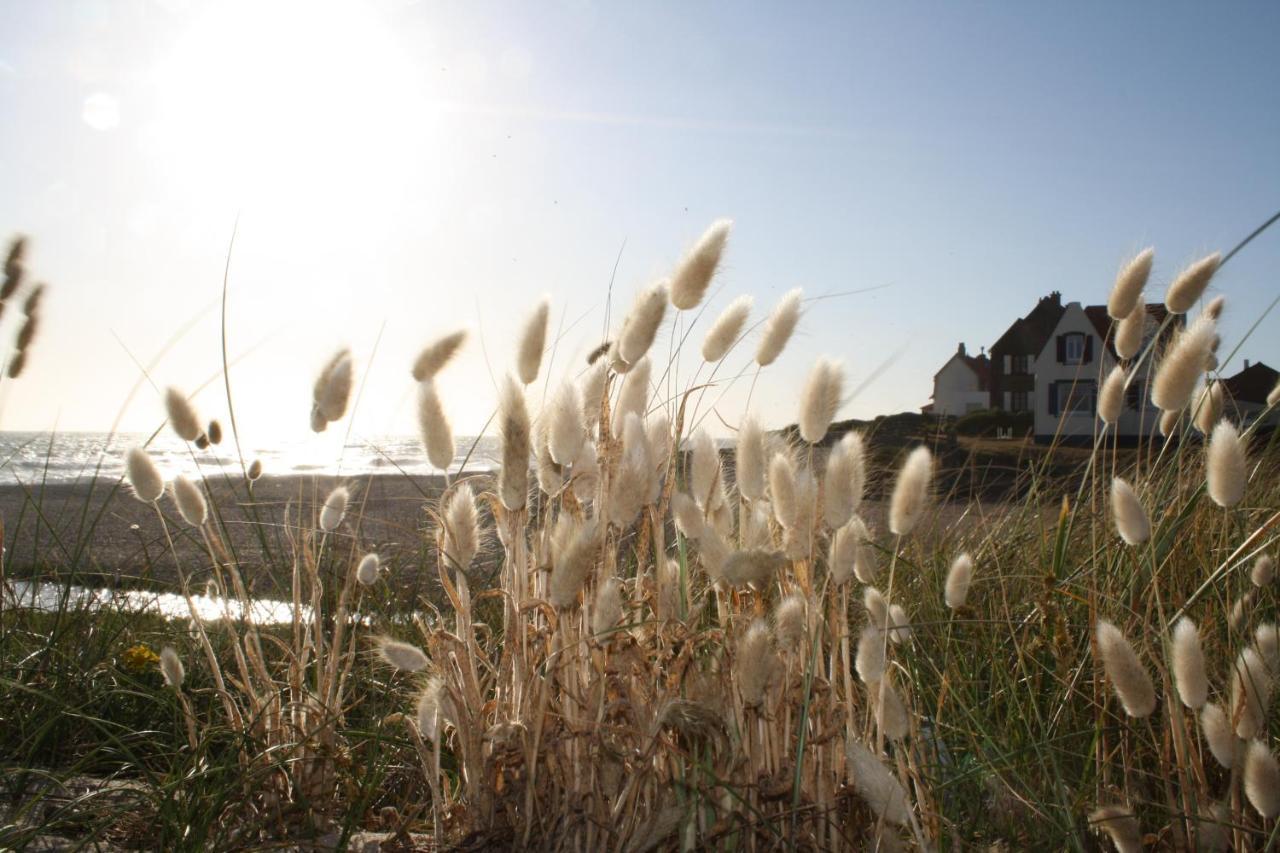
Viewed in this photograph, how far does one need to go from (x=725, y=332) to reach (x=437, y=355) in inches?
20.9

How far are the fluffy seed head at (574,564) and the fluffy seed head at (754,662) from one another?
245 mm

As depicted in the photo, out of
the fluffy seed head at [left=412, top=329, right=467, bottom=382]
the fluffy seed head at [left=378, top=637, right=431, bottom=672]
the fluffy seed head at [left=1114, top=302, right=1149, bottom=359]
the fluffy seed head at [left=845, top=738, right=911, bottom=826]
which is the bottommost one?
the fluffy seed head at [left=845, top=738, right=911, bottom=826]

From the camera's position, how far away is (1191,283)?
6.94ft

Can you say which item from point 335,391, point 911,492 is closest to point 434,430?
point 335,391

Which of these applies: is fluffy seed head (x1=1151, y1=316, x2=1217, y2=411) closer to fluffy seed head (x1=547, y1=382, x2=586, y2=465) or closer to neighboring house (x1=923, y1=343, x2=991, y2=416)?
fluffy seed head (x1=547, y1=382, x2=586, y2=465)

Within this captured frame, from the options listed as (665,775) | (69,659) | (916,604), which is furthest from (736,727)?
(69,659)

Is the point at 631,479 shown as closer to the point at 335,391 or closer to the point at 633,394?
the point at 633,394

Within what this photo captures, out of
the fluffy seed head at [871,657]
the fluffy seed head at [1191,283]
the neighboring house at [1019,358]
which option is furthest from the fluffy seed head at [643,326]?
the neighboring house at [1019,358]

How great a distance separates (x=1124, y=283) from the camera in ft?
7.06

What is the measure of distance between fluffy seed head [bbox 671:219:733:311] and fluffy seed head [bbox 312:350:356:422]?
623mm

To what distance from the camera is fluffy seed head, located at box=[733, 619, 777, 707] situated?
4.18 feet

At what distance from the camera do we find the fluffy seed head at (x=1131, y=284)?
2125 millimetres

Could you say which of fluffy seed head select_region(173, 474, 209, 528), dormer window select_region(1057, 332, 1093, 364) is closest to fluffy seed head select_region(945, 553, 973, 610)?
fluffy seed head select_region(173, 474, 209, 528)

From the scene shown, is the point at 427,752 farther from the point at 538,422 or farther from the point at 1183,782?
the point at 1183,782
